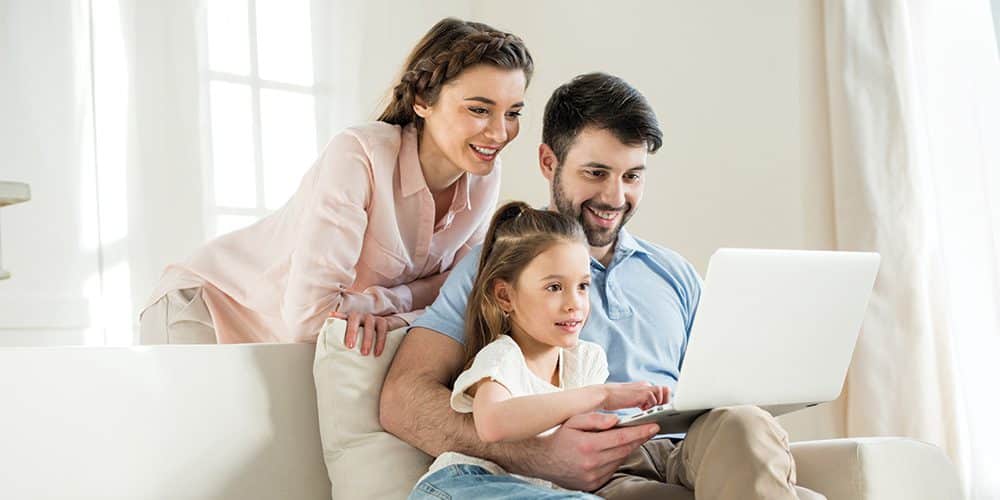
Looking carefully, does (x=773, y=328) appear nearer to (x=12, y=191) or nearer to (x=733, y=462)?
(x=733, y=462)

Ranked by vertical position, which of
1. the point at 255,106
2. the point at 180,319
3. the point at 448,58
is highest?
the point at 255,106

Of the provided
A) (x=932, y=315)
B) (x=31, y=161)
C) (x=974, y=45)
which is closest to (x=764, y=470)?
(x=932, y=315)

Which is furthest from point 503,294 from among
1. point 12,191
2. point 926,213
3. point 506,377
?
point 926,213

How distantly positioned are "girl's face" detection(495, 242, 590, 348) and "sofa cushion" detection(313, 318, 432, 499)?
0.26 m

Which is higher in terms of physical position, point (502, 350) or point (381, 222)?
point (381, 222)

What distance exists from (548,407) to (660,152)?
2333mm

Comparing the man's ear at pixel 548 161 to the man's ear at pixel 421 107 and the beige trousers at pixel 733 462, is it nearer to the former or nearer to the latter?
the man's ear at pixel 421 107

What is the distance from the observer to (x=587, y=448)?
5.36ft

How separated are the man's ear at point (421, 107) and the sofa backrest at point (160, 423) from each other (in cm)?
54

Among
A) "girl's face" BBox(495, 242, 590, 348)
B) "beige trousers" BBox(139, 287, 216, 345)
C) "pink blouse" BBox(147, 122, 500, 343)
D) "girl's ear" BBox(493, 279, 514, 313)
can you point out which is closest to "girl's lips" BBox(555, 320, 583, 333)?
"girl's face" BBox(495, 242, 590, 348)

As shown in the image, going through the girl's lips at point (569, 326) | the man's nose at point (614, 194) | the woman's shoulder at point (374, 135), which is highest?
the woman's shoulder at point (374, 135)

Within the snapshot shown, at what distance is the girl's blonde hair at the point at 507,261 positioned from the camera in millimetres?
1858

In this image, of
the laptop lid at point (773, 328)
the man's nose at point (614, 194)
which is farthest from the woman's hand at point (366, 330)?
the laptop lid at point (773, 328)

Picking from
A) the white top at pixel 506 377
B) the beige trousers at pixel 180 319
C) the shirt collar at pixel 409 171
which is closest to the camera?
the white top at pixel 506 377
